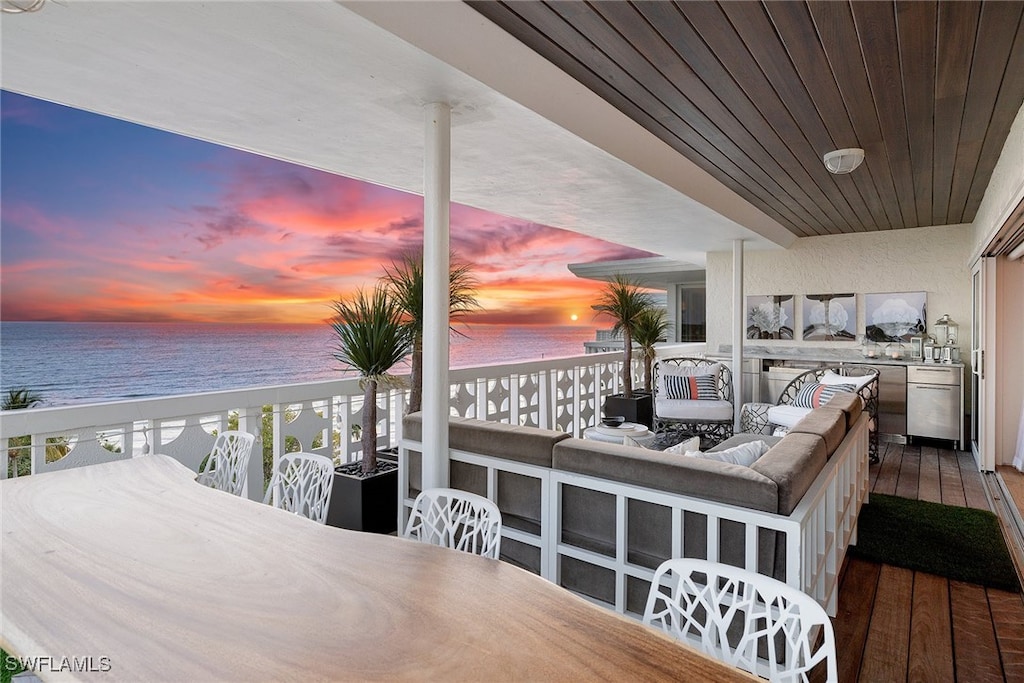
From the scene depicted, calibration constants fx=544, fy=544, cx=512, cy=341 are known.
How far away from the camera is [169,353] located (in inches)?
668

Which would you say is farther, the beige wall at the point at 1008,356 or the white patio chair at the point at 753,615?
the beige wall at the point at 1008,356

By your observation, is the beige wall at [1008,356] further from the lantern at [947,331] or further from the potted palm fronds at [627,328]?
the potted palm fronds at [627,328]

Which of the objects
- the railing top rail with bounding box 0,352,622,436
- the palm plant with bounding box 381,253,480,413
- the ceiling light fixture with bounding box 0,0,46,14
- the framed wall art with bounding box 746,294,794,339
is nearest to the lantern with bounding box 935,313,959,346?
the framed wall art with bounding box 746,294,794,339

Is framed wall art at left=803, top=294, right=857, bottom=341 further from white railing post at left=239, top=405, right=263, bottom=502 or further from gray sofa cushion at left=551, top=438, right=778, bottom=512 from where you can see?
white railing post at left=239, top=405, right=263, bottom=502

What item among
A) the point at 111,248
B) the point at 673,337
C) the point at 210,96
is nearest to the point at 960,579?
the point at 210,96

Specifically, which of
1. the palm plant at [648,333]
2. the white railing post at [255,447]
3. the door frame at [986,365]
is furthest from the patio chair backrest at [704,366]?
the white railing post at [255,447]

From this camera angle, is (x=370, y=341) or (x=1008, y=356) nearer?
(x=370, y=341)

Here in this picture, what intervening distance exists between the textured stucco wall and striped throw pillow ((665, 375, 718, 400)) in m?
2.00

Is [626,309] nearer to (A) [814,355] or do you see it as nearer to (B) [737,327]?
(B) [737,327]

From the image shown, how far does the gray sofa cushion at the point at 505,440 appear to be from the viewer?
2.42 metres

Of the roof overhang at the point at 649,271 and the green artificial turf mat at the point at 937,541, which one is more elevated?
the roof overhang at the point at 649,271

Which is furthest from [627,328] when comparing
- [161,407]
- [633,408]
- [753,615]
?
[753,615]

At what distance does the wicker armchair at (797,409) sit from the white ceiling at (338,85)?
7.70 feet

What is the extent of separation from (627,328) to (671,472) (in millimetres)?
4387
